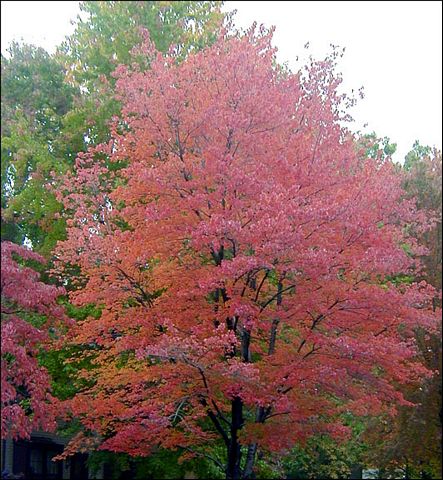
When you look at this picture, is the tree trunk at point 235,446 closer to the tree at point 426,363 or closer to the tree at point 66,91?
the tree at point 426,363

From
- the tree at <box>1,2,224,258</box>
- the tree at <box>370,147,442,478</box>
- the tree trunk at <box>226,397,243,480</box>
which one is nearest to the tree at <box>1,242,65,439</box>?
the tree trunk at <box>226,397,243,480</box>

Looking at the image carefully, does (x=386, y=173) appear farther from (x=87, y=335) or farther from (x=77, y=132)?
(x=77, y=132)

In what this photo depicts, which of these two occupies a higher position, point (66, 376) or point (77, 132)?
point (77, 132)

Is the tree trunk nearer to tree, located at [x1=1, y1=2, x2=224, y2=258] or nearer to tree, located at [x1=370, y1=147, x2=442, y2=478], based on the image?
tree, located at [x1=370, y1=147, x2=442, y2=478]

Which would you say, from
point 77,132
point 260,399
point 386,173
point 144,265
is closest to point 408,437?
point 260,399

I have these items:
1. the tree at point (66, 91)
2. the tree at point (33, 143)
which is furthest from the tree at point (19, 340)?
the tree at point (66, 91)

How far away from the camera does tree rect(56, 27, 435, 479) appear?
13938 mm

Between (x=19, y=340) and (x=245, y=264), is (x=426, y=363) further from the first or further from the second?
(x=19, y=340)

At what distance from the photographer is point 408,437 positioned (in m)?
15.9

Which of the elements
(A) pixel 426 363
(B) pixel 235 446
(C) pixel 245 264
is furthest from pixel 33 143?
(A) pixel 426 363

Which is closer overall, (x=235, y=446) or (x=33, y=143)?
(x=235, y=446)

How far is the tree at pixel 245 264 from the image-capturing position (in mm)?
13938

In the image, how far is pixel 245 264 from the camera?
1341 cm

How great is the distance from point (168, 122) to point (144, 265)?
323cm
